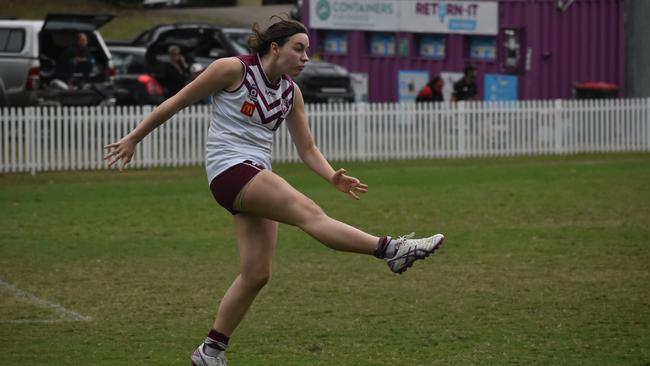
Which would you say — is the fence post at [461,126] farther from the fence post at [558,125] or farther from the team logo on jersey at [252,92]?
the team logo on jersey at [252,92]

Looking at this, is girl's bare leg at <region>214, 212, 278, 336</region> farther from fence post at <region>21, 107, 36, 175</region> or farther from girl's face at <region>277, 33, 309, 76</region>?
fence post at <region>21, 107, 36, 175</region>

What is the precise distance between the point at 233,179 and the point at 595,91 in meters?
21.4

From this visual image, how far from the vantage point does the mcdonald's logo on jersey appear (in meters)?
7.16

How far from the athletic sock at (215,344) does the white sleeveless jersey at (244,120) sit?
92cm

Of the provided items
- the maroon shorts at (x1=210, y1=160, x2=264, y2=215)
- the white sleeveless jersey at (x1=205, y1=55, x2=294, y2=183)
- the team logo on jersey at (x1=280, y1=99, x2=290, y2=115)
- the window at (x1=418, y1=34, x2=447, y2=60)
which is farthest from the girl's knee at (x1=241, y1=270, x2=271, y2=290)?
the window at (x1=418, y1=34, x2=447, y2=60)

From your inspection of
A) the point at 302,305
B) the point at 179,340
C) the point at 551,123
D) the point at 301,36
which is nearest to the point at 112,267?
the point at 302,305

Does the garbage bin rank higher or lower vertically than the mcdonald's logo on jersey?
lower

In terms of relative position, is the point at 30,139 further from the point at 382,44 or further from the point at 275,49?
the point at 275,49

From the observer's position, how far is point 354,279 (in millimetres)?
11492

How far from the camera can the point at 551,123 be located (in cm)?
2495

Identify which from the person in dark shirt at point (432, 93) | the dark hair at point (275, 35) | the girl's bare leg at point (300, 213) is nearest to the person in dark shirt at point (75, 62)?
the person in dark shirt at point (432, 93)

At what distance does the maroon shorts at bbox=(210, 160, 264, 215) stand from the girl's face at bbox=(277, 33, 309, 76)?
56cm

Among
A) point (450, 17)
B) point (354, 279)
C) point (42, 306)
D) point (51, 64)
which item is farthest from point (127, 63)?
point (42, 306)

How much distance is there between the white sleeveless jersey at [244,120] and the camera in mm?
7168
